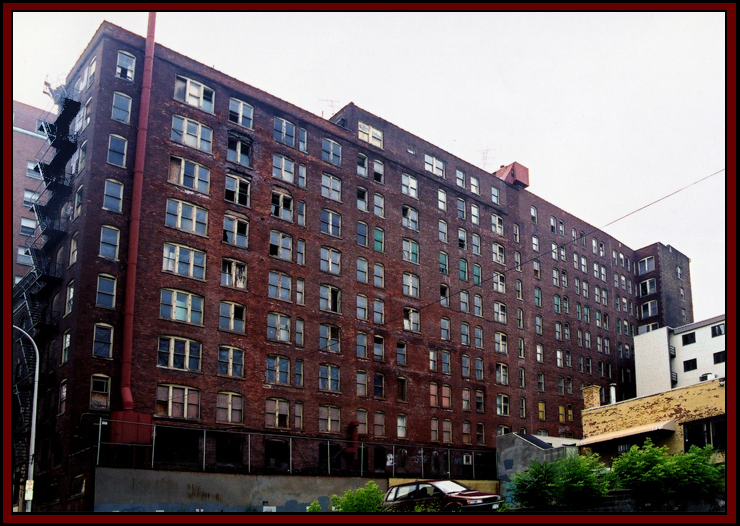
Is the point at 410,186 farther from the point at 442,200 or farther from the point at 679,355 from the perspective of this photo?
the point at 679,355

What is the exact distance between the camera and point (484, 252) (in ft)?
244

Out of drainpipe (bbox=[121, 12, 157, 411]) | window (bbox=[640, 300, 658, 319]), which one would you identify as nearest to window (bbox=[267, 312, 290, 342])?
drainpipe (bbox=[121, 12, 157, 411])

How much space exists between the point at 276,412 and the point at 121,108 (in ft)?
72.0

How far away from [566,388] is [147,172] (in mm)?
47291

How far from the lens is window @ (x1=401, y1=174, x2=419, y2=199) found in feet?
226

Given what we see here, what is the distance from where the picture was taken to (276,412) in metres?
53.8

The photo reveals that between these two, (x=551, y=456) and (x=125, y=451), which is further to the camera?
(x=551, y=456)

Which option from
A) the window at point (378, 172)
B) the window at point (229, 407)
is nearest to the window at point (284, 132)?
the window at point (378, 172)

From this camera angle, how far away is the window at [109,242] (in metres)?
48.4

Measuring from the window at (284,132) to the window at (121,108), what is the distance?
11455 millimetres

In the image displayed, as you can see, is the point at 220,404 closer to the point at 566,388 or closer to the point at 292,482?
the point at 292,482

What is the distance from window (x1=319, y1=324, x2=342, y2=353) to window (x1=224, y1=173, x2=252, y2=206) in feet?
34.7

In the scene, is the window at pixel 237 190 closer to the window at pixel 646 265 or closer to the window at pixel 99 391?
the window at pixel 99 391

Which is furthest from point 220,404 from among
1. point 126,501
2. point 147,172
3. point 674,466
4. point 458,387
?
point 674,466
